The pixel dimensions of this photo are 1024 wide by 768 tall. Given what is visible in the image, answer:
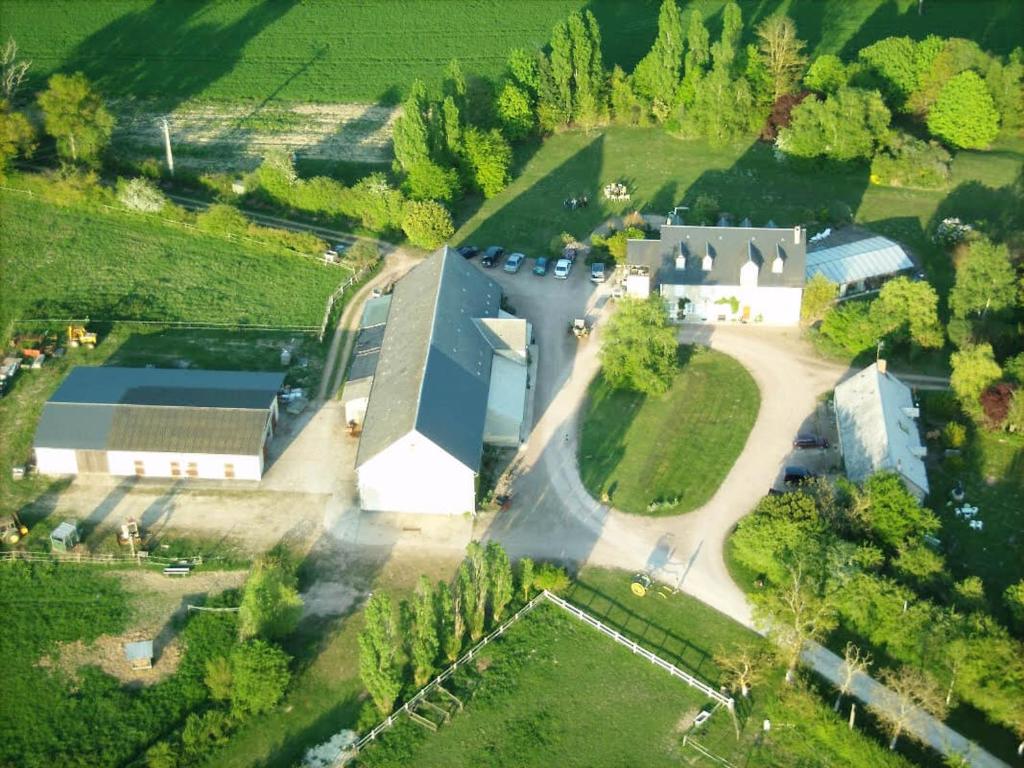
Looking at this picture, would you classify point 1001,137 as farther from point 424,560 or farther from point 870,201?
point 424,560

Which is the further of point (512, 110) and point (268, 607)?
point (512, 110)

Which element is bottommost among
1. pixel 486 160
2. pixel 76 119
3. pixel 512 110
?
pixel 486 160

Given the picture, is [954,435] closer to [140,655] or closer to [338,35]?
[140,655]

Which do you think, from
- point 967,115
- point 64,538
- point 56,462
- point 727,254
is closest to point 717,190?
point 727,254

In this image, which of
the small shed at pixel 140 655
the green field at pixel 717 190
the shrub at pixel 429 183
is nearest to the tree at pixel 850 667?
the small shed at pixel 140 655

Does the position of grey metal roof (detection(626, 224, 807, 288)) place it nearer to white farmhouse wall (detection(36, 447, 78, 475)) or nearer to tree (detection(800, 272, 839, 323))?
tree (detection(800, 272, 839, 323))

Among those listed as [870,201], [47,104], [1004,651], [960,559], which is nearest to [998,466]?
[960,559]

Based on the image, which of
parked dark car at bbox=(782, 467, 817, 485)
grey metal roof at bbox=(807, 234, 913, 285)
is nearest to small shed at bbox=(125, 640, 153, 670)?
parked dark car at bbox=(782, 467, 817, 485)

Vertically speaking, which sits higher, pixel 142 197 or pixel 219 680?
pixel 142 197
